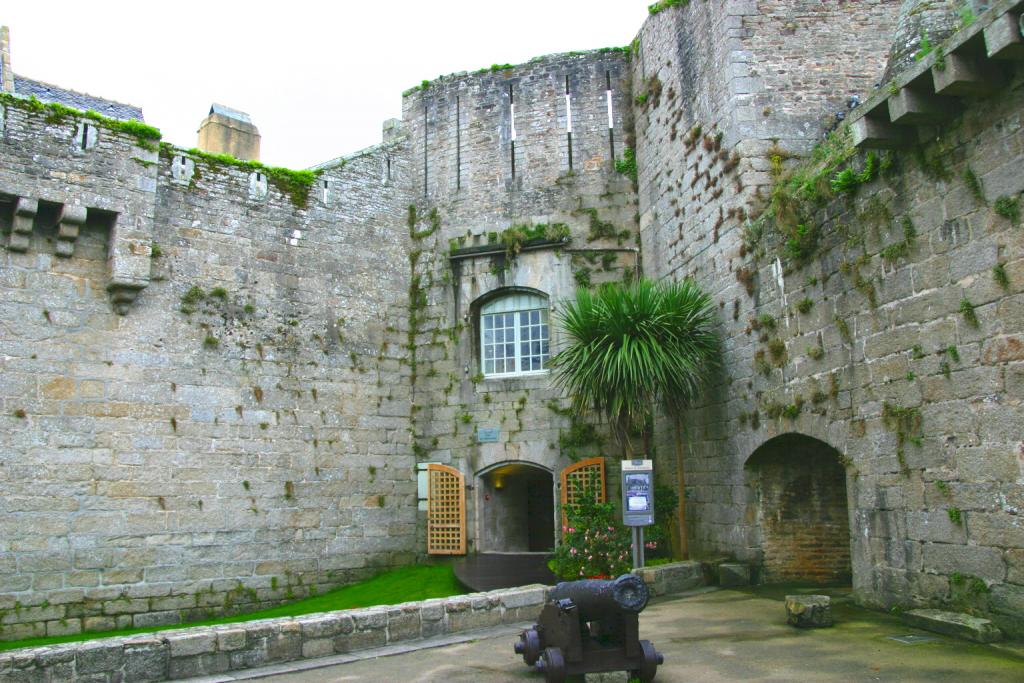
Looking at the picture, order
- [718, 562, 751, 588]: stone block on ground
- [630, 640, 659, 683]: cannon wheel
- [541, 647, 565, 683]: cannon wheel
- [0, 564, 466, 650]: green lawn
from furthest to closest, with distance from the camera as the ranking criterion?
[0, 564, 466, 650]: green lawn, [718, 562, 751, 588]: stone block on ground, [630, 640, 659, 683]: cannon wheel, [541, 647, 565, 683]: cannon wheel

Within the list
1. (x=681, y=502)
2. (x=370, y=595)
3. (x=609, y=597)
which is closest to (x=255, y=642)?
(x=609, y=597)

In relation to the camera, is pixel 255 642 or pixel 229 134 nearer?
pixel 255 642

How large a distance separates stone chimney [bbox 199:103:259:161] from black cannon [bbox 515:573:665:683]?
41.5 feet

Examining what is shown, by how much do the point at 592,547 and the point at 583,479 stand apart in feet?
10.0

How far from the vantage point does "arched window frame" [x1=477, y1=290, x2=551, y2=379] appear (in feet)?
46.7

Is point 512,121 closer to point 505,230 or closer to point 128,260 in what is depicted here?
point 505,230

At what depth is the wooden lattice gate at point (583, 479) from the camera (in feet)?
43.1

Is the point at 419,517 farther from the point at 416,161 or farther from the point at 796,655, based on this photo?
the point at 796,655

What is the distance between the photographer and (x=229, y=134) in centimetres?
1606

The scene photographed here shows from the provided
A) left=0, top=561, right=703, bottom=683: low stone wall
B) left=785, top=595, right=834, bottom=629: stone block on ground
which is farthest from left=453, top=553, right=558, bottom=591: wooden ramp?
left=785, top=595, right=834, bottom=629: stone block on ground

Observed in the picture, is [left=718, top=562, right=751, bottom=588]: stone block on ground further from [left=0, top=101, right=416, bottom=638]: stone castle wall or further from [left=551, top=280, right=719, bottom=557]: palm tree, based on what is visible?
[left=0, top=101, right=416, bottom=638]: stone castle wall

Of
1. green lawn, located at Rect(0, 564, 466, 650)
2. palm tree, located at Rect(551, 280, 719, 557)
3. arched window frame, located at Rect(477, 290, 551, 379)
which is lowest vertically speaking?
green lawn, located at Rect(0, 564, 466, 650)

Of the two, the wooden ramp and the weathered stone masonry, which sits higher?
the weathered stone masonry

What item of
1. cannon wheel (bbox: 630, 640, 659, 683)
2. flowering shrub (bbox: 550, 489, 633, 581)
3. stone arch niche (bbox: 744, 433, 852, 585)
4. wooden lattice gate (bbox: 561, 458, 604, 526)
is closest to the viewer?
cannon wheel (bbox: 630, 640, 659, 683)
